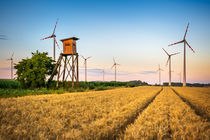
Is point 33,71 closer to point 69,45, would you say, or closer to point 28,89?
point 28,89

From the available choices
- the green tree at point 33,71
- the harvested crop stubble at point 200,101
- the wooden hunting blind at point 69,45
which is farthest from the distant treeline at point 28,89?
the harvested crop stubble at point 200,101

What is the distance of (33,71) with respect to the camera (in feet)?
85.1

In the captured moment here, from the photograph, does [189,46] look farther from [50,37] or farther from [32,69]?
[32,69]

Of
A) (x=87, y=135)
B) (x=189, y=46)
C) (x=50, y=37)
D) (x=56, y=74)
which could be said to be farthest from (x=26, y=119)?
(x=189, y=46)

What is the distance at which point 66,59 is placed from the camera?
30.8 meters

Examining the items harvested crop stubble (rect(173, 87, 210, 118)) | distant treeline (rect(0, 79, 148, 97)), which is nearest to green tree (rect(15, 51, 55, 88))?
distant treeline (rect(0, 79, 148, 97))

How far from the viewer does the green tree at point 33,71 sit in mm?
25797

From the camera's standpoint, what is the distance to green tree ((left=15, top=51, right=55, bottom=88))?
2580 cm

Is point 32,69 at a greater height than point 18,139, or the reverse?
point 32,69

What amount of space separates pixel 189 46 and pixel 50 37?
52654 mm

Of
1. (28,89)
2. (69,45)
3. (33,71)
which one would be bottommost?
(28,89)

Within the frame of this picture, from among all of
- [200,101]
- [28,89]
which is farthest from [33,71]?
[200,101]

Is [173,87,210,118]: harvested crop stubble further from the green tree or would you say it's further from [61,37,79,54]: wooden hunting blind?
the green tree

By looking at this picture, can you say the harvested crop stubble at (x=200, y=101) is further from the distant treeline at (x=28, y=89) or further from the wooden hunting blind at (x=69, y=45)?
the wooden hunting blind at (x=69, y=45)
